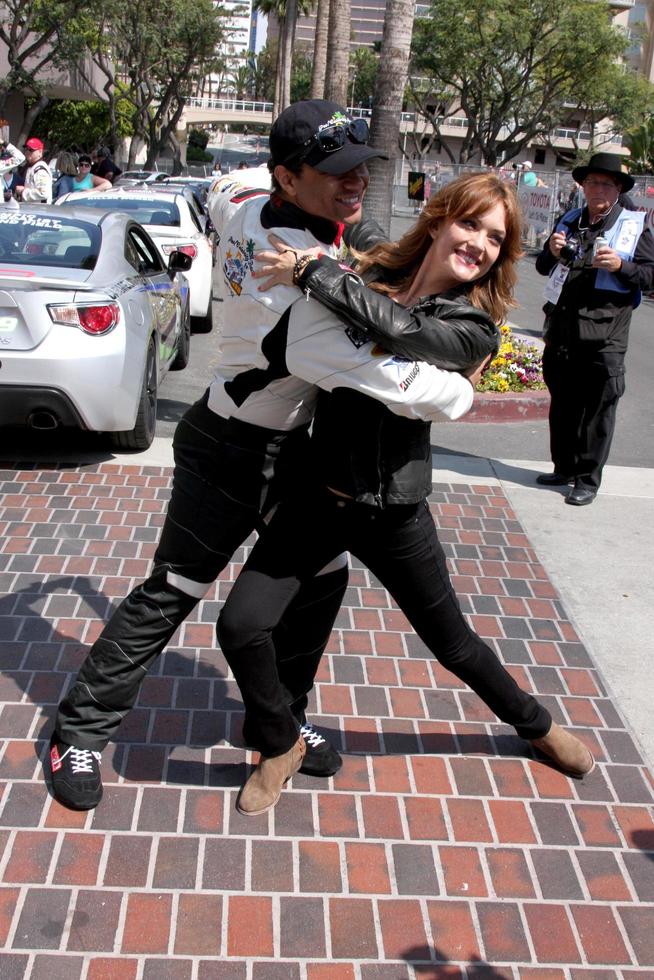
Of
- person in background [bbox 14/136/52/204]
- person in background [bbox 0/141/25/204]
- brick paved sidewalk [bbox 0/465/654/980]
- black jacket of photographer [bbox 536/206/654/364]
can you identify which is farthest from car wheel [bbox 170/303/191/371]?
person in background [bbox 0/141/25/204]

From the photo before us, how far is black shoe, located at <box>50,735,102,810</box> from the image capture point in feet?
9.97

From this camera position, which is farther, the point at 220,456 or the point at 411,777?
the point at 411,777

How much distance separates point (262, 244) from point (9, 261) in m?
4.04

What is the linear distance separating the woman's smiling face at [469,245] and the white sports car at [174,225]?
7.88 metres

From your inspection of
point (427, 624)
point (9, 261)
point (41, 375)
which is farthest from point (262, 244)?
point (9, 261)

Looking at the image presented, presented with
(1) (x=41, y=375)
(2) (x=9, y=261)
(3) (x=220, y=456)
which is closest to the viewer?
(3) (x=220, y=456)

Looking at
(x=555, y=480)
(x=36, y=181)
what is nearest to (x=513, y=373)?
(x=555, y=480)

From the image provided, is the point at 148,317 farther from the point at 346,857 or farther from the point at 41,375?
the point at 346,857

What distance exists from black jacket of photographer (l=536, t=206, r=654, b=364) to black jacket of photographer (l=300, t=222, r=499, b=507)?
337 centimetres

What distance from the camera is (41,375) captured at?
5684 mm

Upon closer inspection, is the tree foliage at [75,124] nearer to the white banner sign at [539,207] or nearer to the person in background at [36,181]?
the white banner sign at [539,207]

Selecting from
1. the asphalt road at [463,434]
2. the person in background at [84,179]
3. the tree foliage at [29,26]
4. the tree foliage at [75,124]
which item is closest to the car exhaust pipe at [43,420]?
the asphalt road at [463,434]

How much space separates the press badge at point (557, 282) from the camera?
239 inches

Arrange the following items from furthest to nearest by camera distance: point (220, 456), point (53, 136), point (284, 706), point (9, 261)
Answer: point (53, 136), point (9, 261), point (284, 706), point (220, 456)
